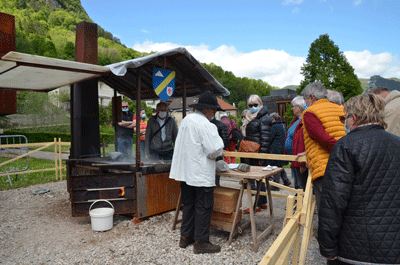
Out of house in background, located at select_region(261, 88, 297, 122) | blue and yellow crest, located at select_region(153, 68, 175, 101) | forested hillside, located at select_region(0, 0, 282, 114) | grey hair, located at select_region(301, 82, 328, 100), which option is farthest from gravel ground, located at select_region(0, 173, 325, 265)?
forested hillside, located at select_region(0, 0, 282, 114)

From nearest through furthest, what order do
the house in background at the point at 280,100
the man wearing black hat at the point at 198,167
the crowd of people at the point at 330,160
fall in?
1. the crowd of people at the point at 330,160
2. the man wearing black hat at the point at 198,167
3. the house in background at the point at 280,100

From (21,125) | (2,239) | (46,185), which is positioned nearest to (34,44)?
(21,125)

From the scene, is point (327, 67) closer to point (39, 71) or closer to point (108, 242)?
point (39, 71)

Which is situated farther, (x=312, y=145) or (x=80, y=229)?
(x=80, y=229)

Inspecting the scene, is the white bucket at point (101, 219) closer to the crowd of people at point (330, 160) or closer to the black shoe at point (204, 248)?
the crowd of people at point (330, 160)

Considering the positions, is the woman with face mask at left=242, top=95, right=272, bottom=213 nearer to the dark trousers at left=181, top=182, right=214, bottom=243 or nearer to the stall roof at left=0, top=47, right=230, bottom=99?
the stall roof at left=0, top=47, right=230, bottom=99

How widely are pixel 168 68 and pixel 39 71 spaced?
2.31m

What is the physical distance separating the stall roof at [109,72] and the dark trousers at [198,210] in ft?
7.40

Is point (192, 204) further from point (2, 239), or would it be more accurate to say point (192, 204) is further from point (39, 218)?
point (39, 218)

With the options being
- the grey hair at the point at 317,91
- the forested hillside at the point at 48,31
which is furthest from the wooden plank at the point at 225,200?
the forested hillside at the point at 48,31

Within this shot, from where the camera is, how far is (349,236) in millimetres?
1753

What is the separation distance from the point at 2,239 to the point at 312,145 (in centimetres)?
472

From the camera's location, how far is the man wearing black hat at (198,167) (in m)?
3.56

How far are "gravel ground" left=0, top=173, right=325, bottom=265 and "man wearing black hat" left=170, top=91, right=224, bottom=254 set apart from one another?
1.06 feet
